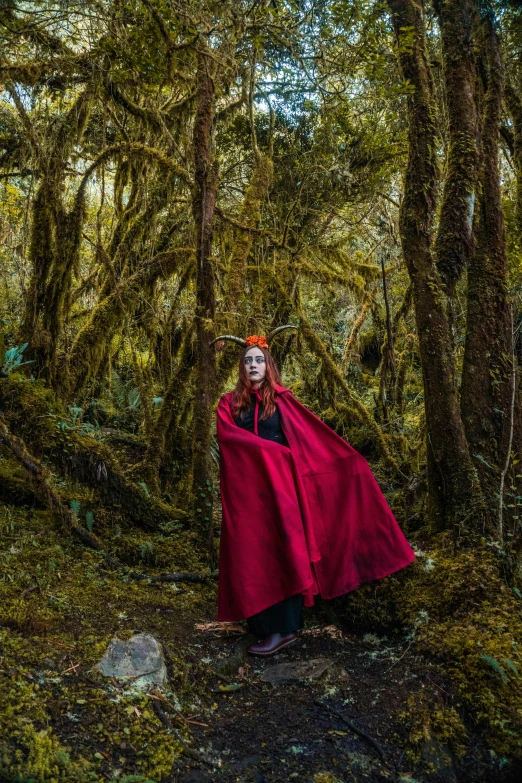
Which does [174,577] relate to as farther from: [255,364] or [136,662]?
[255,364]

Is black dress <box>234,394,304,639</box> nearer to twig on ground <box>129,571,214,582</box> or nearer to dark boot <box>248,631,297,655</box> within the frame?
dark boot <box>248,631,297,655</box>

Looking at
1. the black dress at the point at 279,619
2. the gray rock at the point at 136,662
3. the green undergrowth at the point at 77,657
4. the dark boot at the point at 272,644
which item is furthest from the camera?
the black dress at the point at 279,619

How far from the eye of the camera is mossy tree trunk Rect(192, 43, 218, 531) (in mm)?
5168

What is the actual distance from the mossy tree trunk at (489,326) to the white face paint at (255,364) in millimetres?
1663

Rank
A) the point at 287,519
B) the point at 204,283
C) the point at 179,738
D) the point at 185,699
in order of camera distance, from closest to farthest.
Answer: the point at 179,738 < the point at 185,699 < the point at 287,519 < the point at 204,283

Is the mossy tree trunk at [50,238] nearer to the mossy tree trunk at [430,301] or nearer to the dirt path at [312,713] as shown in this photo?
the mossy tree trunk at [430,301]

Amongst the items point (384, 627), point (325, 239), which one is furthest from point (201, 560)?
point (325, 239)

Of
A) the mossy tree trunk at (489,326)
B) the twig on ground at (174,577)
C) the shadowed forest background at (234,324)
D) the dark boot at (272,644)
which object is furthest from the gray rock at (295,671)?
the mossy tree trunk at (489,326)

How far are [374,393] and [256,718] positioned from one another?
8.06 meters

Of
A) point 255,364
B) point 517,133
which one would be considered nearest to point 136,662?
point 255,364

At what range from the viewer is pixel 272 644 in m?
3.85

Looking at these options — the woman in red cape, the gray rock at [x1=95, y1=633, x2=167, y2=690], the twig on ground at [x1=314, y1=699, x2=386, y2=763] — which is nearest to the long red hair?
the woman in red cape

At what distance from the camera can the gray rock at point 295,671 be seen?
11.2 feet

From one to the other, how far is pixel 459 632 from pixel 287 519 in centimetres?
131
